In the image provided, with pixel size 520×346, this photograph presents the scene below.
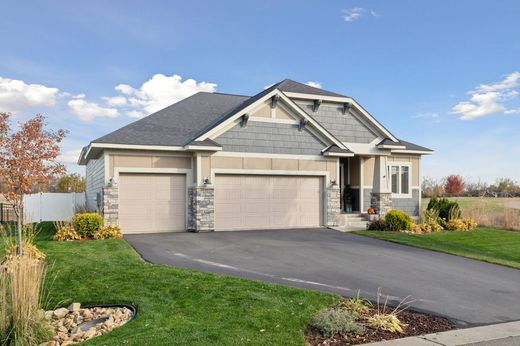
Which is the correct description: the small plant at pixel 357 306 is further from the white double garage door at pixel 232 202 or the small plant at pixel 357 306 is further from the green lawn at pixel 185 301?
the white double garage door at pixel 232 202

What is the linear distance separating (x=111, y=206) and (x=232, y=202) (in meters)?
4.54

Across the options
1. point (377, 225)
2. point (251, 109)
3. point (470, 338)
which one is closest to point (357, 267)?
point (470, 338)

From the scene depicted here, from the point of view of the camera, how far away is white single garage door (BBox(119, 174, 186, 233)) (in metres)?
15.4

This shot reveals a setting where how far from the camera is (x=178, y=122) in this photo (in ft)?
58.4

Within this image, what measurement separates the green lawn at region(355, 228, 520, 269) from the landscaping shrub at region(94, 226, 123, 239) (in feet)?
29.8

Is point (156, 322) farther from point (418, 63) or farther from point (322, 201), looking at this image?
point (418, 63)

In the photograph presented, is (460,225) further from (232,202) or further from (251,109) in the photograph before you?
(251,109)

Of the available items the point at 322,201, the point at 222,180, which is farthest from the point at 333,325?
the point at 322,201

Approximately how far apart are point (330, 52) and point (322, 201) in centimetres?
634

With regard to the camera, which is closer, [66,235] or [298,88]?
[66,235]

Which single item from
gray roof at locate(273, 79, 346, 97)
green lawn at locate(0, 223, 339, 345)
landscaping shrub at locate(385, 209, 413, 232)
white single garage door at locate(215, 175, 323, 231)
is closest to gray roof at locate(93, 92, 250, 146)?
white single garage door at locate(215, 175, 323, 231)

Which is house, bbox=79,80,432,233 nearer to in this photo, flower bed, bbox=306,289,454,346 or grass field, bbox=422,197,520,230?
grass field, bbox=422,197,520,230

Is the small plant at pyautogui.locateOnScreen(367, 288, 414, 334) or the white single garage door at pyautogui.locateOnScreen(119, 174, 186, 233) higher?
the white single garage door at pyautogui.locateOnScreen(119, 174, 186, 233)

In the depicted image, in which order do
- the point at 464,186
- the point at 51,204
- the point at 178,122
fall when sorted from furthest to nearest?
the point at 464,186
the point at 51,204
the point at 178,122
